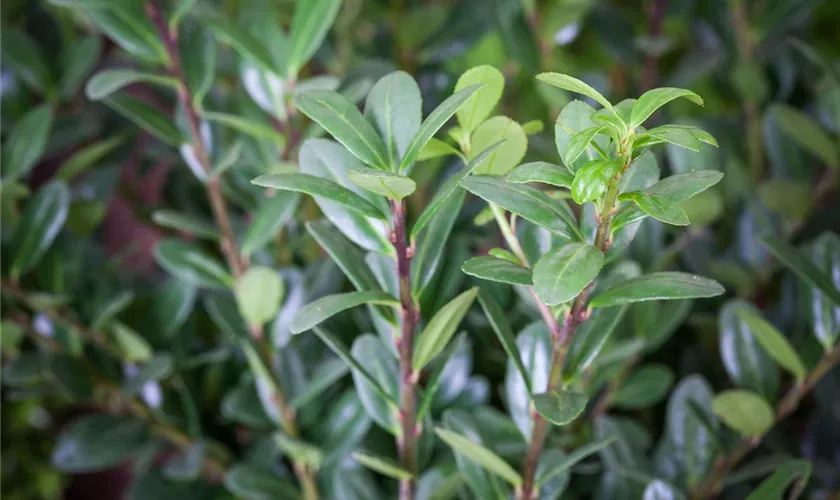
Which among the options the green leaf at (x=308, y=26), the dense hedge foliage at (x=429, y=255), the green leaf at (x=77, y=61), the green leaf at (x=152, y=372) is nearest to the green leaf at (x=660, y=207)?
the dense hedge foliage at (x=429, y=255)

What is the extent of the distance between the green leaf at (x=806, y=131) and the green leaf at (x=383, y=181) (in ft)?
1.07

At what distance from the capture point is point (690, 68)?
0.56 m

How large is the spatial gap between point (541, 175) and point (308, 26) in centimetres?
21

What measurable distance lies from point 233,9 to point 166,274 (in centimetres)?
25

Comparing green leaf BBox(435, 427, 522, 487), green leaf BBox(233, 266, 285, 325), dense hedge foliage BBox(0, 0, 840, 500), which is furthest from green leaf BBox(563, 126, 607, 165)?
green leaf BBox(233, 266, 285, 325)

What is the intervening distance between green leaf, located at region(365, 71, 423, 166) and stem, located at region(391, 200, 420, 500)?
0.02m

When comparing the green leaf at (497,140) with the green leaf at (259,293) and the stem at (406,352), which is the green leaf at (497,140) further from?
the green leaf at (259,293)

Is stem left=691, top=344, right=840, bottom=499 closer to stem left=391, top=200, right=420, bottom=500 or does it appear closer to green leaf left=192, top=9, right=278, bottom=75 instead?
stem left=391, top=200, right=420, bottom=500

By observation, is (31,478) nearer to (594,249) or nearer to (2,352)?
(2,352)

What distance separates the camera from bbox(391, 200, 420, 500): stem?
0.30 meters

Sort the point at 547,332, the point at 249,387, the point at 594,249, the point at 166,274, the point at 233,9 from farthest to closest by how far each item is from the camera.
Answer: the point at 166,274 < the point at 233,9 < the point at 249,387 < the point at 547,332 < the point at 594,249

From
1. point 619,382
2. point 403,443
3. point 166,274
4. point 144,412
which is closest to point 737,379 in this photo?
point 619,382

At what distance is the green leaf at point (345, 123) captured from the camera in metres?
0.29

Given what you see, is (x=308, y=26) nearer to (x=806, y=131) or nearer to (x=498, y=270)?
(x=498, y=270)
